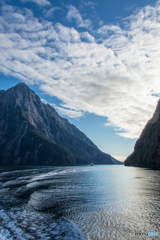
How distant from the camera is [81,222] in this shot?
16.5 meters

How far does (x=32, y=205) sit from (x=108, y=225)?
12.9 m

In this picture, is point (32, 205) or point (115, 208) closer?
point (115, 208)

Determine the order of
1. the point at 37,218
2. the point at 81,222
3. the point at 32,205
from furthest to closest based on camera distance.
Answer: the point at 32,205
the point at 37,218
the point at 81,222

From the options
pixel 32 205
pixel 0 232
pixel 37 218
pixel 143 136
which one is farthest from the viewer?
pixel 143 136

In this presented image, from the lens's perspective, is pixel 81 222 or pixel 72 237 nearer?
pixel 72 237

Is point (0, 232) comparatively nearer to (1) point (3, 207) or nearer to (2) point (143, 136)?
(1) point (3, 207)

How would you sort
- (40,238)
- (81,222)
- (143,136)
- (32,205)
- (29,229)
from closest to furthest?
1. (40,238)
2. (29,229)
3. (81,222)
4. (32,205)
5. (143,136)

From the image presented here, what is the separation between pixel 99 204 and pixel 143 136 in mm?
169018

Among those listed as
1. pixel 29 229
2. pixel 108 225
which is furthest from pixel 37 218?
pixel 108 225

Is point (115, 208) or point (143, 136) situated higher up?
point (143, 136)

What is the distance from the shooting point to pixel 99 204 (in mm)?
23719

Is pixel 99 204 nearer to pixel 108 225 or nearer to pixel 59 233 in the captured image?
pixel 108 225

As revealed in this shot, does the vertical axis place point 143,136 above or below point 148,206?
above

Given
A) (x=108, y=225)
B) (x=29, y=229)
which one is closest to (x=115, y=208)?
(x=108, y=225)
